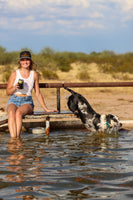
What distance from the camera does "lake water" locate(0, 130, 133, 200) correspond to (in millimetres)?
4062

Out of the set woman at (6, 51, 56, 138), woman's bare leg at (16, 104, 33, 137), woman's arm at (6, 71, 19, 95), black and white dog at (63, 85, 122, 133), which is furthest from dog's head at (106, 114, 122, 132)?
woman's arm at (6, 71, 19, 95)

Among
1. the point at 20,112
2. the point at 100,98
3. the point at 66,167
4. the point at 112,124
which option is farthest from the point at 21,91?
the point at 100,98

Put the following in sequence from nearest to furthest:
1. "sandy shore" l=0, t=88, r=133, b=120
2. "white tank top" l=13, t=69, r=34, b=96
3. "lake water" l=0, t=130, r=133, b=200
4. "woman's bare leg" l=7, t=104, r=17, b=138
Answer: "lake water" l=0, t=130, r=133, b=200
"woman's bare leg" l=7, t=104, r=17, b=138
"white tank top" l=13, t=69, r=34, b=96
"sandy shore" l=0, t=88, r=133, b=120

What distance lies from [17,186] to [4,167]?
898mm

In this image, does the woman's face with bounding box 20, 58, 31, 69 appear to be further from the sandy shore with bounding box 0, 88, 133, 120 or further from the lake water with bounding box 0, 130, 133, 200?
the sandy shore with bounding box 0, 88, 133, 120

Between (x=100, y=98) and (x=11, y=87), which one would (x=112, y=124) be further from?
(x=100, y=98)

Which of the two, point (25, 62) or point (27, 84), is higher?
point (25, 62)

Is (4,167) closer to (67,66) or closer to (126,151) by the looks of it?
(126,151)

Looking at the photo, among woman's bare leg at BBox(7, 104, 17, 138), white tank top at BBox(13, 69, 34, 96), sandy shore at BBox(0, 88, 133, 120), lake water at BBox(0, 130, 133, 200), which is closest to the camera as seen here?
lake water at BBox(0, 130, 133, 200)

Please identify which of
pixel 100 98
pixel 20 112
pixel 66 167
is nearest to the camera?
pixel 66 167

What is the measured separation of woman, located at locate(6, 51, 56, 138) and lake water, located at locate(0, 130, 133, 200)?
41 cm

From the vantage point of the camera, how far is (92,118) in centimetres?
790

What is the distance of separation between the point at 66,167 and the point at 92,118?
2858 mm

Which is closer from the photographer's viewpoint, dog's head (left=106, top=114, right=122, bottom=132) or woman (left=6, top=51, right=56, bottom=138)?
woman (left=6, top=51, right=56, bottom=138)
